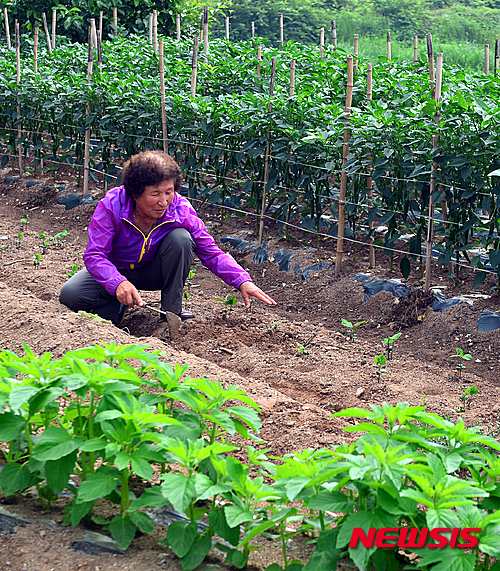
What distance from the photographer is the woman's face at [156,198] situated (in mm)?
3646

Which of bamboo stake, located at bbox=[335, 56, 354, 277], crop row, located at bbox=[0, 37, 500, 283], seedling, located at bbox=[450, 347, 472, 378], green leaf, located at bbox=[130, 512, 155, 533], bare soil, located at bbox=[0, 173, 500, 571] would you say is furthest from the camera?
bamboo stake, located at bbox=[335, 56, 354, 277]

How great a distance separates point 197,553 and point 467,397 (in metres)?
2.09

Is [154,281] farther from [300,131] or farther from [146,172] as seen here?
[300,131]

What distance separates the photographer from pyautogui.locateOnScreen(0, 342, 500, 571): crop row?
1.47m

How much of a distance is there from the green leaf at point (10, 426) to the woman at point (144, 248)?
182 centimetres

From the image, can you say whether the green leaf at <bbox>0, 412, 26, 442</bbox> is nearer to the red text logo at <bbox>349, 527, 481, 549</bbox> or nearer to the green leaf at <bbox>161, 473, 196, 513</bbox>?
the green leaf at <bbox>161, 473, 196, 513</bbox>

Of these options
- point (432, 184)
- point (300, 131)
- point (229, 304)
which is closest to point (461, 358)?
point (432, 184)

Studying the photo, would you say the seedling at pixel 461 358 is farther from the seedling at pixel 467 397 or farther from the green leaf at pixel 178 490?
the green leaf at pixel 178 490

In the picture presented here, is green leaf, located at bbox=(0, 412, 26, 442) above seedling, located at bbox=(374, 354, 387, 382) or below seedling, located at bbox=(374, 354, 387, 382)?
above

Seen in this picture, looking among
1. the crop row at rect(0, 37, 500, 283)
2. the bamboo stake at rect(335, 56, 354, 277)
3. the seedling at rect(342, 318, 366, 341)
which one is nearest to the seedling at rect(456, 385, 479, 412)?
the seedling at rect(342, 318, 366, 341)

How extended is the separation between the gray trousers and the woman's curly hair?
1.34ft

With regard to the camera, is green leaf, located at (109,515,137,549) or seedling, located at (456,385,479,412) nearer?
green leaf, located at (109,515,137,549)

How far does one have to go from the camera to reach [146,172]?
142 inches

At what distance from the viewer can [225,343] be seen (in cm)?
392
